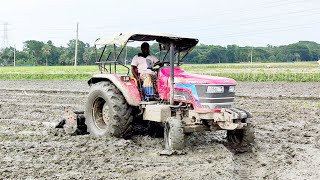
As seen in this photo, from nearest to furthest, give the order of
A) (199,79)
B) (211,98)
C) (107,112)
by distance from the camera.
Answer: (211,98), (199,79), (107,112)

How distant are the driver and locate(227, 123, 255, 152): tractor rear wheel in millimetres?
1735

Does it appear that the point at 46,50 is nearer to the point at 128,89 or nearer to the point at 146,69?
the point at 146,69

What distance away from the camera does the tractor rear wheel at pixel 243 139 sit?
836cm

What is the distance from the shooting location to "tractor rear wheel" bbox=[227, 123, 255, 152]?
329 inches

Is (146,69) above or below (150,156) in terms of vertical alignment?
above

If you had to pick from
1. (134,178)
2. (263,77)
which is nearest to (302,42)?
(263,77)

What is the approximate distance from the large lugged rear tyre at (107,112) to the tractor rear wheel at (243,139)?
197cm

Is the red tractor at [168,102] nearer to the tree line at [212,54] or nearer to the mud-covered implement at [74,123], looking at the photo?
the mud-covered implement at [74,123]

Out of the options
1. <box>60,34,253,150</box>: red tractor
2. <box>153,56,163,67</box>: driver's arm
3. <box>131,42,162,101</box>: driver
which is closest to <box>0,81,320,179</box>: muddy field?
<box>60,34,253,150</box>: red tractor

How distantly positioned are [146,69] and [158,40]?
625 mm

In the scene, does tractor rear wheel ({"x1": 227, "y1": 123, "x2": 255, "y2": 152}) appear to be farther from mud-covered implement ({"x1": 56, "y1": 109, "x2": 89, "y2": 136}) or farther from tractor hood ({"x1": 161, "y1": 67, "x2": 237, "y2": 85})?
mud-covered implement ({"x1": 56, "y1": 109, "x2": 89, "y2": 136})

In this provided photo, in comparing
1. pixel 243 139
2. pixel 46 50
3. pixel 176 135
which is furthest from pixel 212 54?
pixel 176 135

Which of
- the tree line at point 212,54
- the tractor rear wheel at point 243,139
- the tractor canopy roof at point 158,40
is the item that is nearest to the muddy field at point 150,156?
the tractor rear wheel at point 243,139

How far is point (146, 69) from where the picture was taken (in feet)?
29.8
